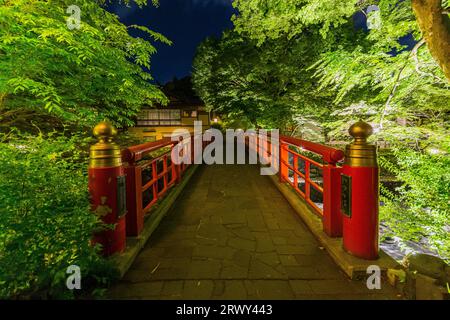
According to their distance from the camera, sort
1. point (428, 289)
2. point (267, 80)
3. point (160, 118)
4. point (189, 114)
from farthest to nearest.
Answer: point (189, 114) → point (160, 118) → point (267, 80) → point (428, 289)

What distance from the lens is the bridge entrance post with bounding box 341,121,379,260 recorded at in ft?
8.71

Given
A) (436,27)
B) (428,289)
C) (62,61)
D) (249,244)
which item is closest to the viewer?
(428,289)

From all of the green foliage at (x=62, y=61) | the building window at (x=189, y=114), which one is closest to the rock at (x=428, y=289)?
the green foliage at (x=62, y=61)

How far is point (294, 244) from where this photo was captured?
3.46 meters

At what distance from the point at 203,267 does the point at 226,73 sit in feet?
39.4

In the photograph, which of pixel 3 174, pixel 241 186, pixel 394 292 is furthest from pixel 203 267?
pixel 241 186

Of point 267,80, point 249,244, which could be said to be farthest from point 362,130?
point 267,80

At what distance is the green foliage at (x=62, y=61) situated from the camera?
12.4 ft

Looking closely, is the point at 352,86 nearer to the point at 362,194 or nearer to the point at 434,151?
the point at 434,151

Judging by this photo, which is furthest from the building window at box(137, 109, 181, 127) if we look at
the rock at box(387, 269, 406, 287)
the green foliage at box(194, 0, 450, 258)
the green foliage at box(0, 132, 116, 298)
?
the rock at box(387, 269, 406, 287)

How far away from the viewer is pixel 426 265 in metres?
2.37

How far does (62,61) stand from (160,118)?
1138 inches

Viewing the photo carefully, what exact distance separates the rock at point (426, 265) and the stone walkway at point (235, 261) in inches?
14.0
